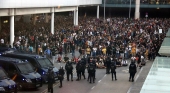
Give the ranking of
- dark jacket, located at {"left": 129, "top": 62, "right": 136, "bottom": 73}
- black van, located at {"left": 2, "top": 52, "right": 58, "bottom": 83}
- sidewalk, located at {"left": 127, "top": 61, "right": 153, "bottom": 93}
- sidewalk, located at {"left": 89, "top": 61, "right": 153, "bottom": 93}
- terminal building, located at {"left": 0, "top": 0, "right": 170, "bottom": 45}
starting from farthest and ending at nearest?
terminal building, located at {"left": 0, "top": 0, "right": 170, "bottom": 45}, dark jacket, located at {"left": 129, "top": 62, "right": 136, "bottom": 73}, black van, located at {"left": 2, "top": 52, "right": 58, "bottom": 83}, sidewalk, located at {"left": 89, "top": 61, "right": 153, "bottom": 93}, sidewalk, located at {"left": 127, "top": 61, "right": 153, "bottom": 93}

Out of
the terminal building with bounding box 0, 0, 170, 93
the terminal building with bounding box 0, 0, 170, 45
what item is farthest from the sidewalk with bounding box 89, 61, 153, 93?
the terminal building with bounding box 0, 0, 170, 45

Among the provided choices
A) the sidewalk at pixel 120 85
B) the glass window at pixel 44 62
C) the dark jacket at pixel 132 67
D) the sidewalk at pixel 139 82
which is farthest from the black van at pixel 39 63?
the sidewalk at pixel 139 82

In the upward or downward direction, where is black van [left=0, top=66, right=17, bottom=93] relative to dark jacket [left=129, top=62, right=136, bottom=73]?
downward

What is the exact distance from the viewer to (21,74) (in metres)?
20.1

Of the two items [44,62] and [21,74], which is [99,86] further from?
[21,74]

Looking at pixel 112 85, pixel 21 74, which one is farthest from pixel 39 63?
pixel 112 85

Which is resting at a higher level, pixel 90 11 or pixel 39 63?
pixel 90 11

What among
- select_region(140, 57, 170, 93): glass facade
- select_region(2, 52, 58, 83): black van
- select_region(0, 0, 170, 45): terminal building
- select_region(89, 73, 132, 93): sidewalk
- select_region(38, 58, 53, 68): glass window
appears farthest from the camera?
select_region(0, 0, 170, 45): terminal building

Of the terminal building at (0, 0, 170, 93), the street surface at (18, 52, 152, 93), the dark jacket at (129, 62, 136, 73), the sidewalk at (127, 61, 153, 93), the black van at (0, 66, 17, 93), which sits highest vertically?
the terminal building at (0, 0, 170, 93)

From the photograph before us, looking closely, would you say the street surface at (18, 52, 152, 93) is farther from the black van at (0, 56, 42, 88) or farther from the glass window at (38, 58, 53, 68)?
the glass window at (38, 58, 53, 68)

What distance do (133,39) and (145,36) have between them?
55.3 inches

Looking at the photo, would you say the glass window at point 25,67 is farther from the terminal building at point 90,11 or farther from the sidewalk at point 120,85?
the terminal building at point 90,11

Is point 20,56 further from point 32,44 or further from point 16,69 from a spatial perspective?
point 32,44

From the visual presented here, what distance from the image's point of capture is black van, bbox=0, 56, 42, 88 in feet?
65.6
